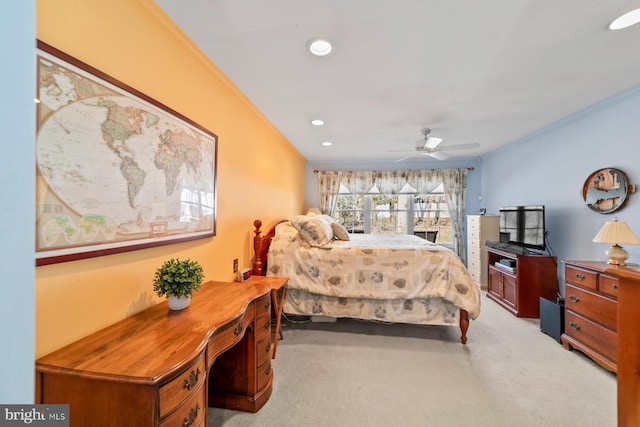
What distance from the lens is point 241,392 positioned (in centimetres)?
165

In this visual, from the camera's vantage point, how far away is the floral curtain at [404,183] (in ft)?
16.8

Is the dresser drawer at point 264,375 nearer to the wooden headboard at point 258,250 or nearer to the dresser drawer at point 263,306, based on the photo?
the dresser drawer at point 263,306

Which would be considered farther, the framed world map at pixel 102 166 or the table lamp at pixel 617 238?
the table lamp at pixel 617 238

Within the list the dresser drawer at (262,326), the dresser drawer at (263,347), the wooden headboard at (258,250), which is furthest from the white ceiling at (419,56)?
the dresser drawer at (263,347)

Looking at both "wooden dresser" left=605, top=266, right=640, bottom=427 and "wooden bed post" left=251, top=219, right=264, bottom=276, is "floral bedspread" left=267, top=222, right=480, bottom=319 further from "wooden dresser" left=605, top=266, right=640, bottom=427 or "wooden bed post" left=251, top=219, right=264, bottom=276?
"wooden dresser" left=605, top=266, right=640, bottom=427

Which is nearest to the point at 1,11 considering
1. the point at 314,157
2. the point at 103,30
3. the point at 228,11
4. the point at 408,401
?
the point at 103,30

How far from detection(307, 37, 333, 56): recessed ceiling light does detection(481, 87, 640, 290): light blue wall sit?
2916 millimetres

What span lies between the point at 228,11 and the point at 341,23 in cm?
65

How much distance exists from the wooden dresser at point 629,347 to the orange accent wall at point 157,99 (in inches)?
85.6

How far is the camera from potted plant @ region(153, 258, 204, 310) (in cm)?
128

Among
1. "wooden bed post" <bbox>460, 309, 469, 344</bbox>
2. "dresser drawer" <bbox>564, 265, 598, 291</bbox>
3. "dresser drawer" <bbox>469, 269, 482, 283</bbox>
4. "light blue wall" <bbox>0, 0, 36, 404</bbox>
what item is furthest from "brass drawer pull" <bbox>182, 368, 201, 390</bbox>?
"dresser drawer" <bbox>469, 269, 482, 283</bbox>

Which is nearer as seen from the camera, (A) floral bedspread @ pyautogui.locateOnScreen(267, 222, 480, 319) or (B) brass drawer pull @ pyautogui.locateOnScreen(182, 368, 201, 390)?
(B) brass drawer pull @ pyautogui.locateOnScreen(182, 368, 201, 390)

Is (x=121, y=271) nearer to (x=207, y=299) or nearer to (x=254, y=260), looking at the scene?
(x=207, y=299)

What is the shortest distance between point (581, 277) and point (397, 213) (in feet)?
10.8
